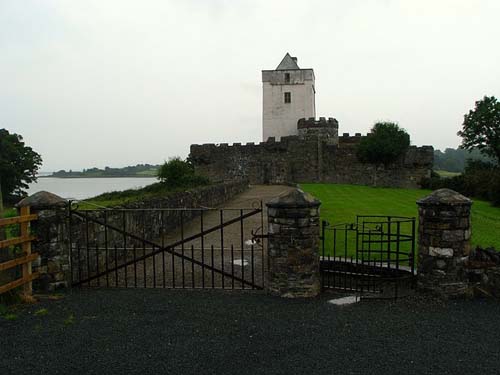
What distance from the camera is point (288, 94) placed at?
53.6m

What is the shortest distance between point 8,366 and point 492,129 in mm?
42136

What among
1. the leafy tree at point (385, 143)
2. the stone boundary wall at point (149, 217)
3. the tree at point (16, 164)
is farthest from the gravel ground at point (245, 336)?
the leafy tree at point (385, 143)

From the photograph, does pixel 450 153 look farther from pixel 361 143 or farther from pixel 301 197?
pixel 301 197

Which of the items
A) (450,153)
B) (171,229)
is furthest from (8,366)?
(450,153)

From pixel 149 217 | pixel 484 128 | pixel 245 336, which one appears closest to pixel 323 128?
pixel 484 128

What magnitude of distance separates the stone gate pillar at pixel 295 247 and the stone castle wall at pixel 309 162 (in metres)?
34.5

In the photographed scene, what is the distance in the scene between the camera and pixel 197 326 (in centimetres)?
579

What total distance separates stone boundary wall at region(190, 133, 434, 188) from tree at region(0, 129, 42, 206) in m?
16.2

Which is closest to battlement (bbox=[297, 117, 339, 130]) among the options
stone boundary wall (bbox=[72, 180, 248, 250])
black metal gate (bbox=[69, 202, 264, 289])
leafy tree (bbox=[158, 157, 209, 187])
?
leafy tree (bbox=[158, 157, 209, 187])

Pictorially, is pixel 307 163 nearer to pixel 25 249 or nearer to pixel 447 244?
pixel 447 244

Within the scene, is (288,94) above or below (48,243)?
above

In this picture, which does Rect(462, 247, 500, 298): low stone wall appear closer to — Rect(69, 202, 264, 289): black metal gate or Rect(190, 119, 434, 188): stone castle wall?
Rect(69, 202, 264, 289): black metal gate

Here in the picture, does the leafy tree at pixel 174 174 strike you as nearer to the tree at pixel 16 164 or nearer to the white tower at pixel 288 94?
the tree at pixel 16 164

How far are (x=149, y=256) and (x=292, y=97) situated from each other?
47.7 metres
